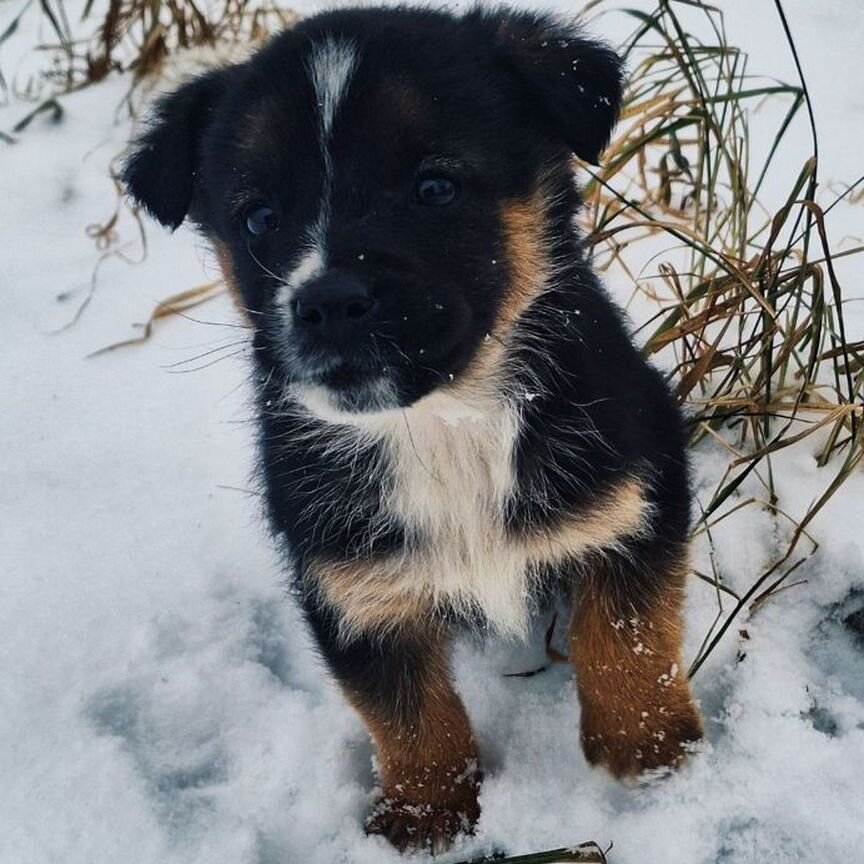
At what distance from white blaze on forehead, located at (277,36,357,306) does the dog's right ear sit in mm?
459

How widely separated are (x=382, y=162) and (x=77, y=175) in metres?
3.41

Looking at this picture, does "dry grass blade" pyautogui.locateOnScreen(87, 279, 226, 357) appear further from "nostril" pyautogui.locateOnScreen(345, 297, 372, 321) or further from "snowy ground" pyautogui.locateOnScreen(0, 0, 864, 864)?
"nostril" pyautogui.locateOnScreen(345, 297, 372, 321)

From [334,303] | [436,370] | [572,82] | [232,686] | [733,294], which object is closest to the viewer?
[334,303]

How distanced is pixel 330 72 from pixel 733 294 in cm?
170

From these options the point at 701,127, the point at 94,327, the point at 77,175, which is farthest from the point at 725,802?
the point at 77,175

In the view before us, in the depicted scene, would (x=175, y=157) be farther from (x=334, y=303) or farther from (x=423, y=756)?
(x=423, y=756)

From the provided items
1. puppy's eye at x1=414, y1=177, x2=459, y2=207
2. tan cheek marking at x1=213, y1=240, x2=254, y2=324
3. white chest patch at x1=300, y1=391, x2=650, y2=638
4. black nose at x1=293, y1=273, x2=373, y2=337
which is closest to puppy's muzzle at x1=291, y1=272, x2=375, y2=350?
black nose at x1=293, y1=273, x2=373, y2=337

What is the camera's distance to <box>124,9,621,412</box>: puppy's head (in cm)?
212

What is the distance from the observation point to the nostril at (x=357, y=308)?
203cm

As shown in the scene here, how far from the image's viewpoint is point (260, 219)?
2.43 metres

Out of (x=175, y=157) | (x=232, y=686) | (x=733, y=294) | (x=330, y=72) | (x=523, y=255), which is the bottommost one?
(x=232, y=686)

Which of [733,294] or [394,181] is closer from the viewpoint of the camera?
[394,181]

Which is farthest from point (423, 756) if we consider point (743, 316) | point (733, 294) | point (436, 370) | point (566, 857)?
point (733, 294)

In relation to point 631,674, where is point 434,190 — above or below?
above
